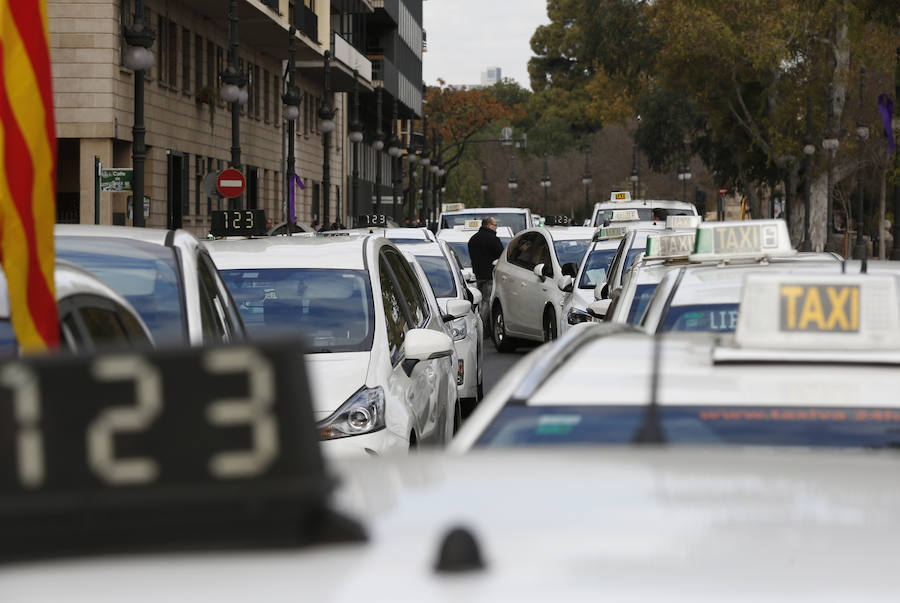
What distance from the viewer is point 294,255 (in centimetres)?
1030

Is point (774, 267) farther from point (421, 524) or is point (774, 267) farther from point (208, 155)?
point (208, 155)

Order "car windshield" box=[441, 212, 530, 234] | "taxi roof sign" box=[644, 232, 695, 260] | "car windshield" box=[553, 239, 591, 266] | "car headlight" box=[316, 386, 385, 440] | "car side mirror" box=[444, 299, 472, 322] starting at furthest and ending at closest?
1. "car windshield" box=[441, 212, 530, 234]
2. "car windshield" box=[553, 239, 591, 266]
3. "taxi roof sign" box=[644, 232, 695, 260]
4. "car side mirror" box=[444, 299, 472, 322]
5. "car headlight" box=[316, 386, 385, 440]

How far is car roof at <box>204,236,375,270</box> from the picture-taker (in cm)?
1016

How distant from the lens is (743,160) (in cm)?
6594

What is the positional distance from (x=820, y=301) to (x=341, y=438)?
4.52 meters

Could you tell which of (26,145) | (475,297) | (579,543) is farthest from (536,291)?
(579,543)

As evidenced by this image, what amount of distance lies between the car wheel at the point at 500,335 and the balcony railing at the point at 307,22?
29.1 m

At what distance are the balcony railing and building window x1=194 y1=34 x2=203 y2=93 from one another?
7.44m

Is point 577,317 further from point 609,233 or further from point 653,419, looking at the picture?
point 653,419

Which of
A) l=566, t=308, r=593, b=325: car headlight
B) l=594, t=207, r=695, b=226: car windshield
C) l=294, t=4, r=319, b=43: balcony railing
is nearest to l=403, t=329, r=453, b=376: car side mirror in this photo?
l=566, t=308, r=593, b=325: car headlight

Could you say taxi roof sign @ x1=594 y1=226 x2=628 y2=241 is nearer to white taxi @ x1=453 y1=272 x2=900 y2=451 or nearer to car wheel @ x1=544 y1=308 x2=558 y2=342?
car wheel @ x1=544 y1=308 x2=558 y2=342

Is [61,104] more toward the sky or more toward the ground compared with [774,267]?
more toward the sky

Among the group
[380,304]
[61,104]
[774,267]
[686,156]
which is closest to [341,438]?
[380,304]

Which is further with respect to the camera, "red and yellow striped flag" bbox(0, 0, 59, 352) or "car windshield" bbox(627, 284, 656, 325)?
"car windshield" bbox(627, 284, 656, 325)
